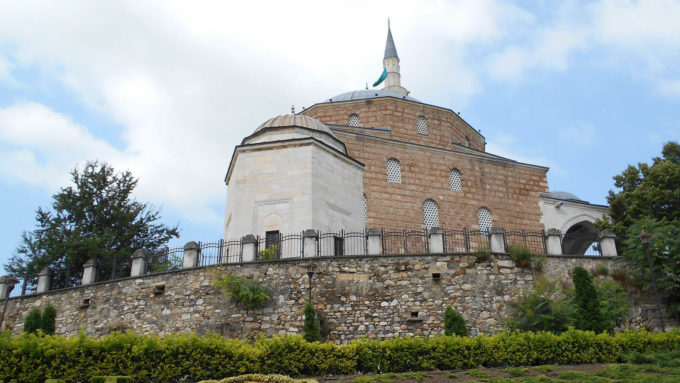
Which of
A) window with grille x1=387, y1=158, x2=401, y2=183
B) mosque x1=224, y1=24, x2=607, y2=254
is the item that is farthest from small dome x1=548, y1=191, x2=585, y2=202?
window with grille x1=387, y1=158, x2=401, y2=183

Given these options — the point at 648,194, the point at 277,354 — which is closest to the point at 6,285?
the point at 277,354

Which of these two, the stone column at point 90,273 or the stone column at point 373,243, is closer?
the stone column at point 373,243

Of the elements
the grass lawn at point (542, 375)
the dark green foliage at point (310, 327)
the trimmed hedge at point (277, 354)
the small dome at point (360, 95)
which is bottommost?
the grass lawn at point (542, 375)

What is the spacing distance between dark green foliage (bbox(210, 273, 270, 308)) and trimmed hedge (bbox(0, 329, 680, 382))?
290 centimetres

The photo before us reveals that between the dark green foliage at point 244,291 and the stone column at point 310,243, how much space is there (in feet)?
5.48

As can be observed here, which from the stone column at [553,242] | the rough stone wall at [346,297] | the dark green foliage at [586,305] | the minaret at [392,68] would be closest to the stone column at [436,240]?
the rough stone wall at [346,297]

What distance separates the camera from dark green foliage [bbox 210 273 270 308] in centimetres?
1434

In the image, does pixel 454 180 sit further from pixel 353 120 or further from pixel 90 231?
pixel 90 231

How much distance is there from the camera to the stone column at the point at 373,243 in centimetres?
1570

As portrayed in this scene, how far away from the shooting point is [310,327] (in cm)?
1330

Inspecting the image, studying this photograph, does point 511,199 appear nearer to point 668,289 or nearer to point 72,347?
point 668,289

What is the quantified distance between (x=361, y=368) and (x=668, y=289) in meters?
8.72

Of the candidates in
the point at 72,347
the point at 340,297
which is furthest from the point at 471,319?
the point at 72,347

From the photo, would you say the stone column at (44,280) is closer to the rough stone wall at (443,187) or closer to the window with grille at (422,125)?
the rough stone wall at (443,187)
